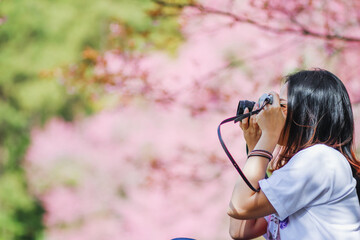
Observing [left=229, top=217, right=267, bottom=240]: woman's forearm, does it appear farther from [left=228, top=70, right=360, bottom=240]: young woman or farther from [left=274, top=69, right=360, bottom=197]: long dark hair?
[left=274, top=69, right=360, bottom=197]: long dark hair

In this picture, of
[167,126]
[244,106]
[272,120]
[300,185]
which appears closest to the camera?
[300,185]

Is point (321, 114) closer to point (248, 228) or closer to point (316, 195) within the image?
point (316, 195)

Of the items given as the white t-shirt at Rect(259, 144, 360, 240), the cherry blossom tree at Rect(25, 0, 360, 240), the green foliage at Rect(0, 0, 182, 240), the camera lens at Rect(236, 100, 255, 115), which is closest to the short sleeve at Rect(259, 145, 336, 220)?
the white t-shirt at Rect(259, 144, 360, 240)

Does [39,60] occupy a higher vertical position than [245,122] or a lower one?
higher

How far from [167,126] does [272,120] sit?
4.77 metres

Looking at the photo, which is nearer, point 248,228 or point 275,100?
point 275,100

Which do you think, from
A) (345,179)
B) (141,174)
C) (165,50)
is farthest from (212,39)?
(345,179)

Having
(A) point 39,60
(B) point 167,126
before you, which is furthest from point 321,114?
(A) point 39,60

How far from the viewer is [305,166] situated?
3.17 feet

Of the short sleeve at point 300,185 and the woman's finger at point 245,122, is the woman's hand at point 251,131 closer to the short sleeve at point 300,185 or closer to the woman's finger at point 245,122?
the woman's finger at point 245,122

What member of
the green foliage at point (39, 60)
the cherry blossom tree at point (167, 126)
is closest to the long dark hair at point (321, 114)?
the cherry blossom tree at point (167, 126)

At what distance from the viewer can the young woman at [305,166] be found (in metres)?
0.97

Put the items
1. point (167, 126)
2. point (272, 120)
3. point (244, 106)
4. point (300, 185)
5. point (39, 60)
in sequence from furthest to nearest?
point (39, 60)
point (167, 126)
point (244, 106)
point (272, 120)
point (300, 185)

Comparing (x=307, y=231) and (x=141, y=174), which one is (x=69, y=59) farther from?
(x=307, y=231)
